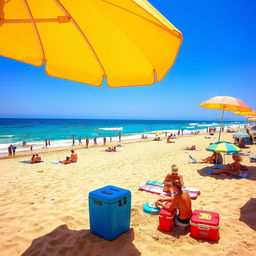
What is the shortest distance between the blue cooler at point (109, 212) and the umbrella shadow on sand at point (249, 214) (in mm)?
2384

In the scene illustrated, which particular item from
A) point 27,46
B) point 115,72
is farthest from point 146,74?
point 27,46

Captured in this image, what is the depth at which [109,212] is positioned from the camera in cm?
292

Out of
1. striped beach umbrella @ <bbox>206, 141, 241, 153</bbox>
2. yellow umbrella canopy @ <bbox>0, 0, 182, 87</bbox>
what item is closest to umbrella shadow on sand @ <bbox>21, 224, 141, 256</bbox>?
yellow umbrella canopy @ <bbox>0, 0, 182, 87</bbox>

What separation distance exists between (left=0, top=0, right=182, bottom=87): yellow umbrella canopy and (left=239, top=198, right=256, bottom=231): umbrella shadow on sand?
337 centimetres

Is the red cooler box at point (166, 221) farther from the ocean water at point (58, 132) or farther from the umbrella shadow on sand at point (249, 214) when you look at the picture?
the ocean water at point (58, 132)

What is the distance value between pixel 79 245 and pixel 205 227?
2041mm

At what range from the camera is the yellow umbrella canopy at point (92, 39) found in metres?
1.89

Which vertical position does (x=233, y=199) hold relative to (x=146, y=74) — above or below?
below

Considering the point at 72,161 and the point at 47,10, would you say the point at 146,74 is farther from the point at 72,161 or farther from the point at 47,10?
the point at 72,161

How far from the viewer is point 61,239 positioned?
3.15 meters

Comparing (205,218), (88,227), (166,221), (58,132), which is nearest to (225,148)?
(205,218)

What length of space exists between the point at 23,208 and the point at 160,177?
4.52 meters

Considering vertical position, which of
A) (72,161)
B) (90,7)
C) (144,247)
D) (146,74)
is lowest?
(72,161)

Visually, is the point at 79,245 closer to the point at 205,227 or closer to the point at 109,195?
the point at 109,195
